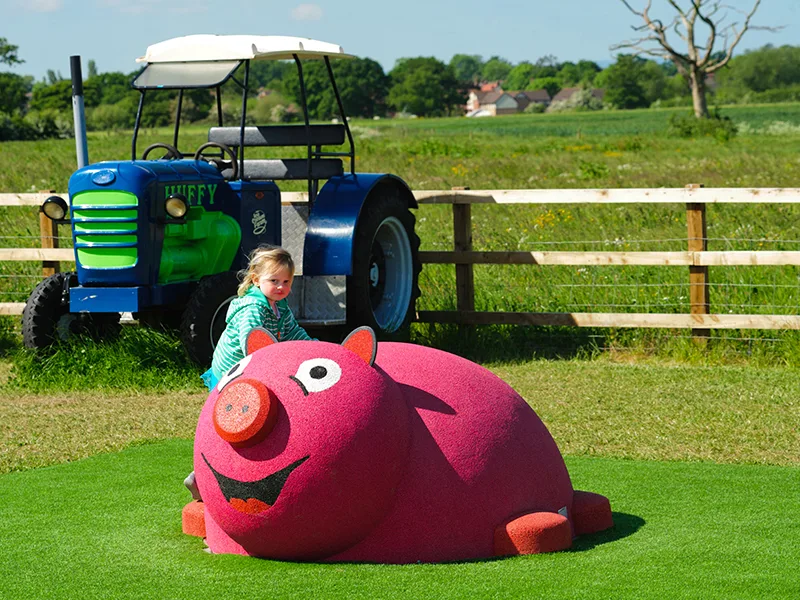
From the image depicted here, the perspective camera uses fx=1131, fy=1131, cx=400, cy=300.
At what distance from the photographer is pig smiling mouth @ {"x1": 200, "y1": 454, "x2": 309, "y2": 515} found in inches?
168

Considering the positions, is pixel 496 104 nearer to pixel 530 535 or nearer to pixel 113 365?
pixel 113 365

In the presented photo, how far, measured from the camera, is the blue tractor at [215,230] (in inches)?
340

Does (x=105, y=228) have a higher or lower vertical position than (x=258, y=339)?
higher

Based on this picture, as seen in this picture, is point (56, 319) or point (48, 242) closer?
point (56, 319)

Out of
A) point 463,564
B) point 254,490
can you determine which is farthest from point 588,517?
point 254,490

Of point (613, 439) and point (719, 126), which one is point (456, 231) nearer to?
point (613, 439)

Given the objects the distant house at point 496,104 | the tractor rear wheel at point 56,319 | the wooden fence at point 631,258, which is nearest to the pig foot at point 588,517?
the wooden fence at point 631,258

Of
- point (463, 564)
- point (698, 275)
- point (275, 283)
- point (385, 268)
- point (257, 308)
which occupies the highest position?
point (275, 283)

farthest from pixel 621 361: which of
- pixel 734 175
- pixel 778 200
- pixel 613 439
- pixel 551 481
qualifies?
pixel 734 175

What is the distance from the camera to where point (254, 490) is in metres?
4.32

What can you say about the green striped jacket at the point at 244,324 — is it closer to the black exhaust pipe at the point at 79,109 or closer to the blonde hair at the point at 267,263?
the blonde hair at the point at 267,263

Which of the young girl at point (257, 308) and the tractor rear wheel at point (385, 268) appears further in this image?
the tractor rear wheel at point (385, 268)

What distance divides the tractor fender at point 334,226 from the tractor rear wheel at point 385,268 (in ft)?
0.43

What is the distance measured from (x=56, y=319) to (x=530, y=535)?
610 cm
